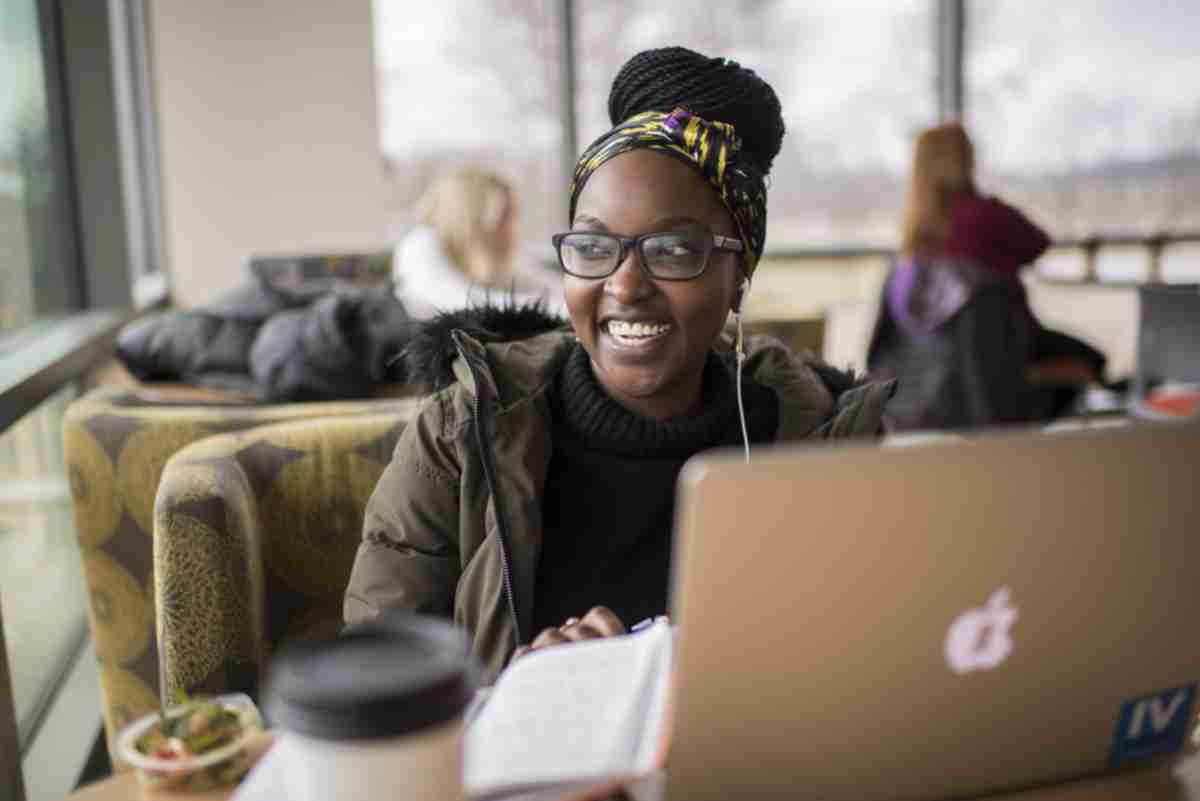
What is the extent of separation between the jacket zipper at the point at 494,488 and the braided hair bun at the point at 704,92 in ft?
1.34

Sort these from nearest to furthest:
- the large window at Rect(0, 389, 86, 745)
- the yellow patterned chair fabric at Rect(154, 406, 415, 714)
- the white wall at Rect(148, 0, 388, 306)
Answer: the yellow patterned chair fabric at Rect(154, 406, 415, 714), the large window at Rect(0, 389, 86, 745), the white wall at Rect(148, 0, 388, 306)

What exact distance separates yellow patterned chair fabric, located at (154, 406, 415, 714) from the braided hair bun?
0.57 m

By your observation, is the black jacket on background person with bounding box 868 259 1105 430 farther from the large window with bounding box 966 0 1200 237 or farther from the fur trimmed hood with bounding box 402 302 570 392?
the large window with bounding box 966 0 1200 237

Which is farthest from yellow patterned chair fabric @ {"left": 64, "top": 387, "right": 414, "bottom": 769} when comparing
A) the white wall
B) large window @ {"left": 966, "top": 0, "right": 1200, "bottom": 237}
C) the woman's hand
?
large window @ {"left": 966, "top": 0, "right": 1200, "bottom": 237}

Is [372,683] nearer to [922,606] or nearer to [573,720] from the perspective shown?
[573,720]

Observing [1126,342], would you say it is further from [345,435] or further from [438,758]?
[438,758]

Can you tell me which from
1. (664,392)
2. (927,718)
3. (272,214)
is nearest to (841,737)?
(927,718)

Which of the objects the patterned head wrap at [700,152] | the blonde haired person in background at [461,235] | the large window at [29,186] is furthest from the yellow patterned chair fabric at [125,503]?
the blonde haired person in background at [461,235]

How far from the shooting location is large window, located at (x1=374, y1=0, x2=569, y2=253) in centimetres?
561

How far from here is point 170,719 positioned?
2.64ft

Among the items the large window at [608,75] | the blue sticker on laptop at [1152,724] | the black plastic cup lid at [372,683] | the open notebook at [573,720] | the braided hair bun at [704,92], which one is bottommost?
the blue sticker on laptop at [1152,724]

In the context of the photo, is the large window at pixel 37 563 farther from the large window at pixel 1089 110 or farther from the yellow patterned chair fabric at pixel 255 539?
the large window at pixel 1089 110

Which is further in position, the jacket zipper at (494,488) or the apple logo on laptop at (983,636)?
the jacket zipper at (494,488)

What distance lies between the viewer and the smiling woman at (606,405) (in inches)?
51.3
